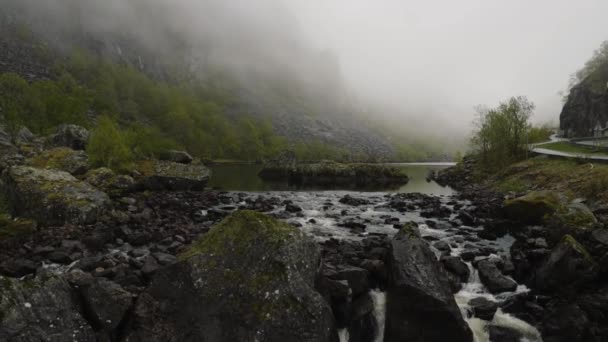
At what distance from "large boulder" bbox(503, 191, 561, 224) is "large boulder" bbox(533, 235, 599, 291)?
13.4 m

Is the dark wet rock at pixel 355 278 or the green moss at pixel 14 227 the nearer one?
the dark wet rock at pixel 355 278

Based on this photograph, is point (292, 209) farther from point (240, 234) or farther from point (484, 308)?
point (240, 234)

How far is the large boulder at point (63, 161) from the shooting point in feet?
128

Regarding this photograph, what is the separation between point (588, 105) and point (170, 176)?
368ft

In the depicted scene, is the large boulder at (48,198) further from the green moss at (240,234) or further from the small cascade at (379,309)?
the small cascade at (379,309)

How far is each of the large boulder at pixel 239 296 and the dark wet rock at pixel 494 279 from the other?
9323mm

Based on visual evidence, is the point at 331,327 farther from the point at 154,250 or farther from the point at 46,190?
the point at 46,190

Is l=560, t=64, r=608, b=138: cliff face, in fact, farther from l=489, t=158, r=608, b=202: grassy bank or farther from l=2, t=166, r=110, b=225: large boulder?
l=2, t=166, r=110, b=225: large boulder

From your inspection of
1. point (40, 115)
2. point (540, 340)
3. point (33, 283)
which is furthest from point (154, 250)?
point (40, 115)

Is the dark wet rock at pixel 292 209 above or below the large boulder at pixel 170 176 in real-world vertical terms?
below

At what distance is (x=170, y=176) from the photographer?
50344 millimetres

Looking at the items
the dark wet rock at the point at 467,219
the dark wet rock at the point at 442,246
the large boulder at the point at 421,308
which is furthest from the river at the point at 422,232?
the dark wet rock at the point at 467,219

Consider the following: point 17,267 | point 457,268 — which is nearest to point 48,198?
point 17,267

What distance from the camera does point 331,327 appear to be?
1085cm
